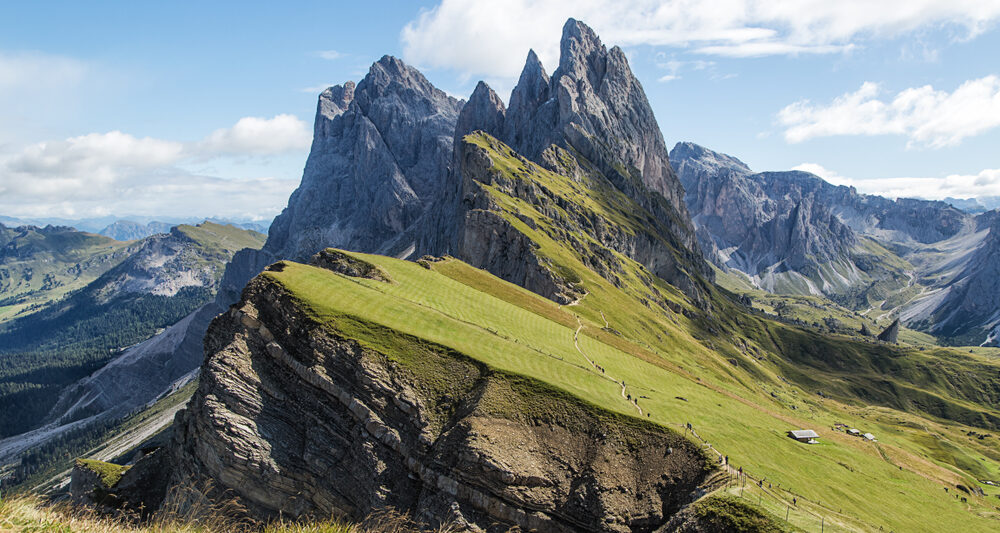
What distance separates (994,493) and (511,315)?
276ft

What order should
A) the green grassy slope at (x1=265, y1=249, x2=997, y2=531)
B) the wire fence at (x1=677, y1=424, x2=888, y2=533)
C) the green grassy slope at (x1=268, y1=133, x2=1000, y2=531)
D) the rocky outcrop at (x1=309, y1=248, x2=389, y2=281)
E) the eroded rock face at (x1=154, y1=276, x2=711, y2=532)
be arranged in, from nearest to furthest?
the wire fence at (x1=677, y1=424, x2=888, y2=533) → the eroded rock face at (x1=154, y1=276, x2=711, y2=532) → the green grassy slope at (x1=265, y1=249, x2=997, y2=531) → the green grassy slope at (x1=268, y1=133, x2=1000, y2=531) → the rocky outcrop at (x1=309, y1=248, x2=389, y2=281)

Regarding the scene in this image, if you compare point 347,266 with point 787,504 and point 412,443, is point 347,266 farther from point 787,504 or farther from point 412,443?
point 787,504

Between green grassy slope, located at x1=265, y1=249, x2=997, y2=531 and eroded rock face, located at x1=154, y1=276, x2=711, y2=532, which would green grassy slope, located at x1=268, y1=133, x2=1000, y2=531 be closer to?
green grassy slope, located at x1=265, y1=249, x2=997, y2=531

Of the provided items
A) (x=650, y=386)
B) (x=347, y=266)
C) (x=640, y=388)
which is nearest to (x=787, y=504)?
(x=640, y=388)

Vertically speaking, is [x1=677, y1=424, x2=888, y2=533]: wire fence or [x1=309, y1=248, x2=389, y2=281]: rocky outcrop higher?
[x1=309, y1=248, x2=389, y2=281]: rocky outcrop

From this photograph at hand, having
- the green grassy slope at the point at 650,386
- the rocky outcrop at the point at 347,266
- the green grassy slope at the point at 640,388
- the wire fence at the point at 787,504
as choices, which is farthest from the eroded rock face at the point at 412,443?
the rocky outcrop at the point at 347,266

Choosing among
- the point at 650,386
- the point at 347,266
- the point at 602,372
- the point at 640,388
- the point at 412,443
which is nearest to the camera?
the point at 412,443

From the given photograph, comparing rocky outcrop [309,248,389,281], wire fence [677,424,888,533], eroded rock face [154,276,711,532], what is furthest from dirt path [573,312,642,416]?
rocky outcrop [309,248,389,281]

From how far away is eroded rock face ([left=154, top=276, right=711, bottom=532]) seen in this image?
39.3 meters

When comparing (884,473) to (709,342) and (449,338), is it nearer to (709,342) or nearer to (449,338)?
(449,338)

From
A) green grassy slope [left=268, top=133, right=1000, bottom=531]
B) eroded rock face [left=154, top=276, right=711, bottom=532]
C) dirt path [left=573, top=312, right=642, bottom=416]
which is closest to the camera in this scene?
eroded rock face [left=154, top=276, right=711, bottom=532]

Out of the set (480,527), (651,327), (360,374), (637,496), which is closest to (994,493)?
(651,327)

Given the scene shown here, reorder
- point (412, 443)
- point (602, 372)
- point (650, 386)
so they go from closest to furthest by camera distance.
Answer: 1. point (412, 443)
2. point (602, 372)
3. point (650, 386)

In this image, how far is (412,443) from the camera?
140ft
